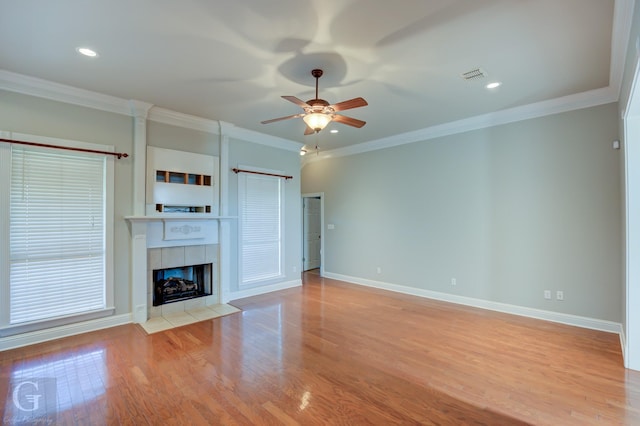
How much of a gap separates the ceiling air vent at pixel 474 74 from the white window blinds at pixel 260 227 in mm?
3716

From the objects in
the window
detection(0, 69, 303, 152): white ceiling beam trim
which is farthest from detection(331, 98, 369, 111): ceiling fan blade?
the window

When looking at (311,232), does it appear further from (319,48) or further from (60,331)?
(319,48)

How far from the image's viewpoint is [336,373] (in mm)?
2887

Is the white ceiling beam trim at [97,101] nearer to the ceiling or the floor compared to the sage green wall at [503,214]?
nearer to the ceiling

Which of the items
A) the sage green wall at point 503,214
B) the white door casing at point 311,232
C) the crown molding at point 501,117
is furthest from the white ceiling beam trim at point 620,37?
the white door casing at point 311,232

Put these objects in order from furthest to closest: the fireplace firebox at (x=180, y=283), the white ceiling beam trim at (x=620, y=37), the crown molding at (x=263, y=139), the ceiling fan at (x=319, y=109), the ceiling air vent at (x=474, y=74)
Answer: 1. the crown molding at (x=263, y=139)
2. the fireplace firebox at (x=180, y=283)
3. the ceiling air vent at (x=474, y=74)
4. the ceiling fan at (x=319, y=109)
5. the white ceiling beam trim at (x=620, y=37)

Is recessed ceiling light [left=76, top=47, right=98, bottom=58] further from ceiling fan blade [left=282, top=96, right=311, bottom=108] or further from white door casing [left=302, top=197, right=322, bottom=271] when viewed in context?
white door casing [left=302, top=197, right=322, bottom=271]

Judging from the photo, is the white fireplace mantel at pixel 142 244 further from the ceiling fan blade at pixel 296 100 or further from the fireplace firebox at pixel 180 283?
the ceiling fan blade at pixel 296 100

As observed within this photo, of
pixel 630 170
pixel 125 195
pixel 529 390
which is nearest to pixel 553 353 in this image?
pixel 529 390

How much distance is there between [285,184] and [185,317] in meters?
3.00

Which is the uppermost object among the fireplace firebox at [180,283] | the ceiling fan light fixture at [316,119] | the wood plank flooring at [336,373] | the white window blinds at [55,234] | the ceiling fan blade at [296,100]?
the ceiling fan blade at [296,100]

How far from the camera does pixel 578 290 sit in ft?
13.2

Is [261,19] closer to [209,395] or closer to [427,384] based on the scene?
[209,395]

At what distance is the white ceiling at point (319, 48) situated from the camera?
91.8 inches
